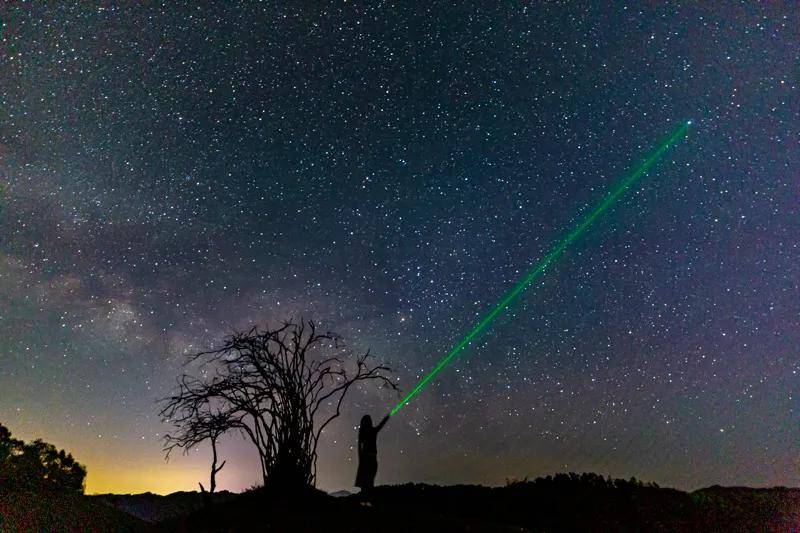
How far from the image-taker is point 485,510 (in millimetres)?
14438

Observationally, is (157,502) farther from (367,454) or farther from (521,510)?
(521,510)

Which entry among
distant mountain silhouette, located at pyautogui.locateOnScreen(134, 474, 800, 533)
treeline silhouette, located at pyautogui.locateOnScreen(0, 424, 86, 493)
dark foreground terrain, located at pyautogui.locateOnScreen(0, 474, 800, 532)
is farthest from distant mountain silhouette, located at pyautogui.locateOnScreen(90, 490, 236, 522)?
distant mountain silhouette, located at pyautogui.locateOnScreen(134, 474, 800, 533)

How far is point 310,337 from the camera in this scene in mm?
15930

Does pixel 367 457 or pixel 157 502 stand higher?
pixel 367 457

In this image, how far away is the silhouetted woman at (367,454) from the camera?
16.7m

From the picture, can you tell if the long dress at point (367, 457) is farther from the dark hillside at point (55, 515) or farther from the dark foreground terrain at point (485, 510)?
the dark hillside at point (55, 515)

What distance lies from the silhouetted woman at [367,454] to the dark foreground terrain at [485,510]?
69 centimetres

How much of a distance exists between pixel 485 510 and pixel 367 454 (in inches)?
161

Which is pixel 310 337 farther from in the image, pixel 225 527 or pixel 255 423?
pixel 225 527

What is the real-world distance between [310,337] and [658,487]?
38.2ft

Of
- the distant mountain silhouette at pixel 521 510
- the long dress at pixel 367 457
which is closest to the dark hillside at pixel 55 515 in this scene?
the distant mountain silhouette at pixel 521 510

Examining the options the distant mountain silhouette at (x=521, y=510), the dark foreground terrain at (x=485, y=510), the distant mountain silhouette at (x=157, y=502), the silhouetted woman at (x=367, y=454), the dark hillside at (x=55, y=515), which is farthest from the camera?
the distant mountain silhouette at (x=157, y=502)

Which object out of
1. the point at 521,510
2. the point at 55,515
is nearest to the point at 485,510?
the point at 521,510

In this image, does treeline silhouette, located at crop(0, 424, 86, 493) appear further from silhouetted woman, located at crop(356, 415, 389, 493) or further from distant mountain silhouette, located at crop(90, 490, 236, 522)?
silhouetted woman, located at crop(356, 415, 389, 493)
